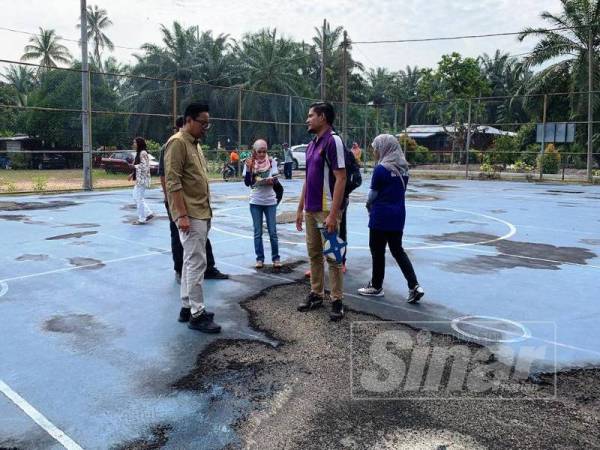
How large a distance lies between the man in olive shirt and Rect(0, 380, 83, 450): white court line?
5.04ft

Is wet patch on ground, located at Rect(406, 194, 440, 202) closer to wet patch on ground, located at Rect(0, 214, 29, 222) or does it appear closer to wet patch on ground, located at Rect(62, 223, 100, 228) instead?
wet patch on ground, located at Rect(62, 223, 100, 228)

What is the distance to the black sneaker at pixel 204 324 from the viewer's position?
4754 millimetres

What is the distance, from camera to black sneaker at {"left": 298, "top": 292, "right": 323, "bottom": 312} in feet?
17.5

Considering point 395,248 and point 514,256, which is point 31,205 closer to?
point 395,248

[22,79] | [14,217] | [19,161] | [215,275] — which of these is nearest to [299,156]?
[19,161]

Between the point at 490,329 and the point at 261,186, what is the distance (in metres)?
3.17

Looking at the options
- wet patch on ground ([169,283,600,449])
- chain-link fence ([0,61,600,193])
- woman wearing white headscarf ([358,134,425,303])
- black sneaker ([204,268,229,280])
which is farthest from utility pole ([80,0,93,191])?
wet patch on ground ([169,283,600,449])

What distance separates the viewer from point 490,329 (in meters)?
4.86

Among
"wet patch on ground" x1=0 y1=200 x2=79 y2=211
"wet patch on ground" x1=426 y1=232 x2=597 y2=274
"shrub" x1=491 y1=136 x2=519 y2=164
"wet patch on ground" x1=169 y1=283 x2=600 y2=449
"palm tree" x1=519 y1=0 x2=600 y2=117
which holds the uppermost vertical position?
"palm tree" x1=519 y1=0 x2=600 y2=117

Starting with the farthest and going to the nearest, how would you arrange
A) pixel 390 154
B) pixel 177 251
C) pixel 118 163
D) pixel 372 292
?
1. pixel 118 163
2. pixel 177 251
3. pixel 372 292
4. pixel 390 154

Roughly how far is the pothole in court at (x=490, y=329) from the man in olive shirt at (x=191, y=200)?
82.7 inches

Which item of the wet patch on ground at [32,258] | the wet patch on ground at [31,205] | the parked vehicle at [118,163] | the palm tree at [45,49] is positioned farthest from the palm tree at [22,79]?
the wet patch on ground at [32,258]

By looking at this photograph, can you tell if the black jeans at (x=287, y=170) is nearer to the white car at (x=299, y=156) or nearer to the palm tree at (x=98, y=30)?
the white car at (x=299, y=156)

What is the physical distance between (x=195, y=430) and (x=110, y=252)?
17.3 feet
